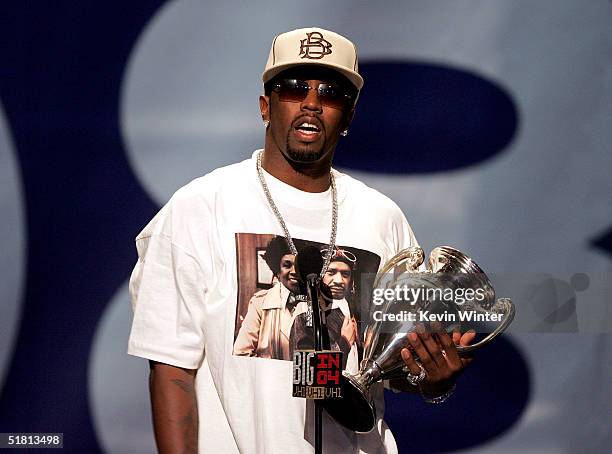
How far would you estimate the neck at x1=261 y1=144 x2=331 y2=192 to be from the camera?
2.80m

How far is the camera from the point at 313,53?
273 cm

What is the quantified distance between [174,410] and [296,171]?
72 centimetres

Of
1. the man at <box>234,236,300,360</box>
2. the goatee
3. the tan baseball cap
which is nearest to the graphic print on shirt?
the man at <box>234,236,300,360</box>

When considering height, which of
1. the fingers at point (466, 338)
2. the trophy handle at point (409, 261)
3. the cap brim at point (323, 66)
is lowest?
the fingers at point (466, 338)

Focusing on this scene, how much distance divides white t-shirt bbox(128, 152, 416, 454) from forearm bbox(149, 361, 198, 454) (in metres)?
0.03

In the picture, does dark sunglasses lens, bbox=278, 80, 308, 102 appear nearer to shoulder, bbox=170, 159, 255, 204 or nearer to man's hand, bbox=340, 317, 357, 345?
shoulder, bbox=170, 159, 255, 204

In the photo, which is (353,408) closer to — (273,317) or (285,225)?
(273,317)

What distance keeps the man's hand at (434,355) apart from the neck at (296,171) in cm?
51

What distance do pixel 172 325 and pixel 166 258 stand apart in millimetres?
178

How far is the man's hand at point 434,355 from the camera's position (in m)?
2.55

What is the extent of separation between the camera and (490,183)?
11.8 feet

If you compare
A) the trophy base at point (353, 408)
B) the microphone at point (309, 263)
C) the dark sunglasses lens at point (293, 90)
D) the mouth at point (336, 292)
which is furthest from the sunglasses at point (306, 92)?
the trophy base at point (353, 408)

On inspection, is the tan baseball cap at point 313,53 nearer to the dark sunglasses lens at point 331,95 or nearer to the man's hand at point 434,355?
the dark sunglasses lens at point 331,95

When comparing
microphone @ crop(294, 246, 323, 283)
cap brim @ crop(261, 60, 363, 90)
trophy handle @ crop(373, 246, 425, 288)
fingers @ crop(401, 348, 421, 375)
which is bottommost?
fingers @ crop(401, 348, 421, 375)
